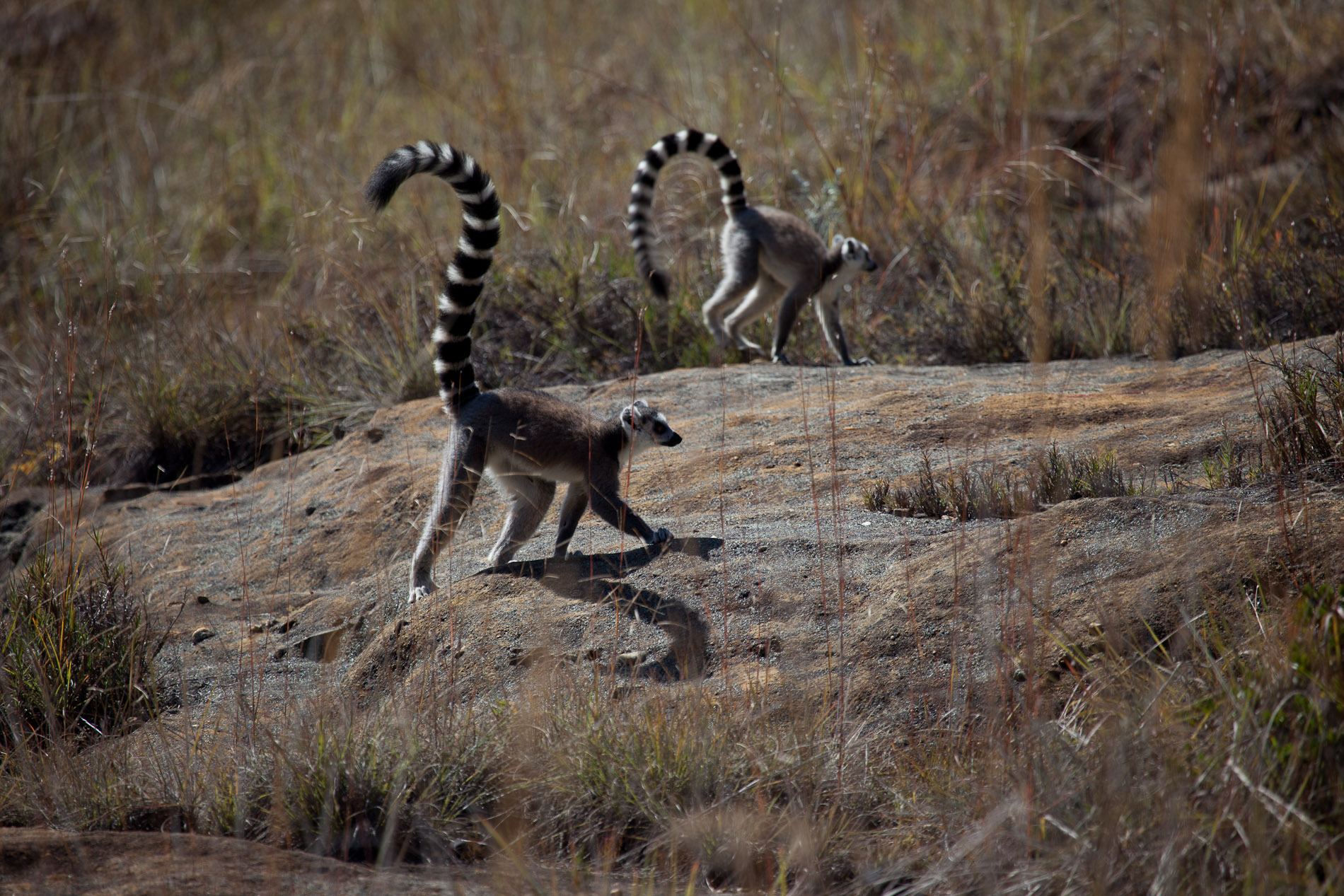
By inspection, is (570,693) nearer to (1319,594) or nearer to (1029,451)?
(1319,594)

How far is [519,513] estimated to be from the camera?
4.58 meters

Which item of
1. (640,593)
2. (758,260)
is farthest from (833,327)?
(640,593)

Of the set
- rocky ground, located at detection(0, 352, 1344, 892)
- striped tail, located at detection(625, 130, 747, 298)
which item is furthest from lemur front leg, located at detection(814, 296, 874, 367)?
striped tail, located at detection(625, 130, 747, 298)

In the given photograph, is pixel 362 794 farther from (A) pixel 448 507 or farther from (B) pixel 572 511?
(B) pixel 572 511

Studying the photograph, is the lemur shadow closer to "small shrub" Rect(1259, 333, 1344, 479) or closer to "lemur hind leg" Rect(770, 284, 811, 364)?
"small shrub" Rect(1259, 333, 1344, 479)

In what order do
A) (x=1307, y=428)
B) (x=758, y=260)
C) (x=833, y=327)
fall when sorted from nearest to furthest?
(x=1307, y=428) < (x=833, y=327) < (x=758, y=260)

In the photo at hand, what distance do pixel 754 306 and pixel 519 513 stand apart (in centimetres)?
352

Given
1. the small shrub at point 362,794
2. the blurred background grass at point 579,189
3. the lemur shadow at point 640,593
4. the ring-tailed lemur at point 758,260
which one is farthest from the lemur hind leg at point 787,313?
the small shrub at point 362,794

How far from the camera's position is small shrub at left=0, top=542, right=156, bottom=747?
12.8ft

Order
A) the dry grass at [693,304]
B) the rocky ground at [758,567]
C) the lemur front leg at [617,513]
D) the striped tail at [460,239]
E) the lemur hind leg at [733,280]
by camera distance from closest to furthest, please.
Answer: the dry grass at [693,304], the rocky ground at [758,567], the striped tail at [460,239], the lemur front leg at [617,513], the lemur hind leg at [733,280]

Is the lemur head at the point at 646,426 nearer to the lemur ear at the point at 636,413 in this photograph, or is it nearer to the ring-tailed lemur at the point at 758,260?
the lemur ear at the point at 636,413

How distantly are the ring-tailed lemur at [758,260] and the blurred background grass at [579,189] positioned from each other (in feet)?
→ 1.27

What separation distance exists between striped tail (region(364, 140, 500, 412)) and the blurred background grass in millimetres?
1390

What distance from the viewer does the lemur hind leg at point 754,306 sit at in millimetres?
7512
